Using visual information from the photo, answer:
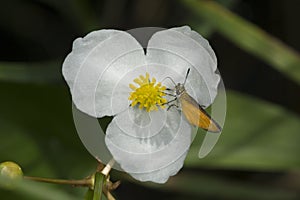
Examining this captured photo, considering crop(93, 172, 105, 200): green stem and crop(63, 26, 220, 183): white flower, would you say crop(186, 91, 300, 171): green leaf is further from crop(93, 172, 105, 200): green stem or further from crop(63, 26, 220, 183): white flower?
crop(93, 172, 105, 200): green stem

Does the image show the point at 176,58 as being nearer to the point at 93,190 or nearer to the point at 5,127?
the point at 93,190

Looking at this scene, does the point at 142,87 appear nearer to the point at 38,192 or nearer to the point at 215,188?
the point at 38,192

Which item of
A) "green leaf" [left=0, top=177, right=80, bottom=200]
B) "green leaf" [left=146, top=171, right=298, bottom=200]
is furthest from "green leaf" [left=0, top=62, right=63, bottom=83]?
"green leaf" [left=146, top=171, right=298, bottom=200]

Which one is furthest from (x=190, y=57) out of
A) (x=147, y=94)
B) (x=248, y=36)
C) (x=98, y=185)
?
(x=248, y=36)

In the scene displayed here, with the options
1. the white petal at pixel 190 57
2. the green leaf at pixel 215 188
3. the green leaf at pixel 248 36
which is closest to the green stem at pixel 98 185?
the white petal at pixel 190 57

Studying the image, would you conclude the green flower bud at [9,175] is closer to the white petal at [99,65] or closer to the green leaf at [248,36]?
the white petal at [99,65]

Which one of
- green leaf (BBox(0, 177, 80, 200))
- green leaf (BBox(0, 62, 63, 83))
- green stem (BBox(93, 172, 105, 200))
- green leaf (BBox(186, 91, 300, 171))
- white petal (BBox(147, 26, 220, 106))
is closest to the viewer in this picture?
green stem (BBox(93, 172, 105, 200))

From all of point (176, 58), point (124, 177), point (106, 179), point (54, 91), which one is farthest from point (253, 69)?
point (106, 179)
